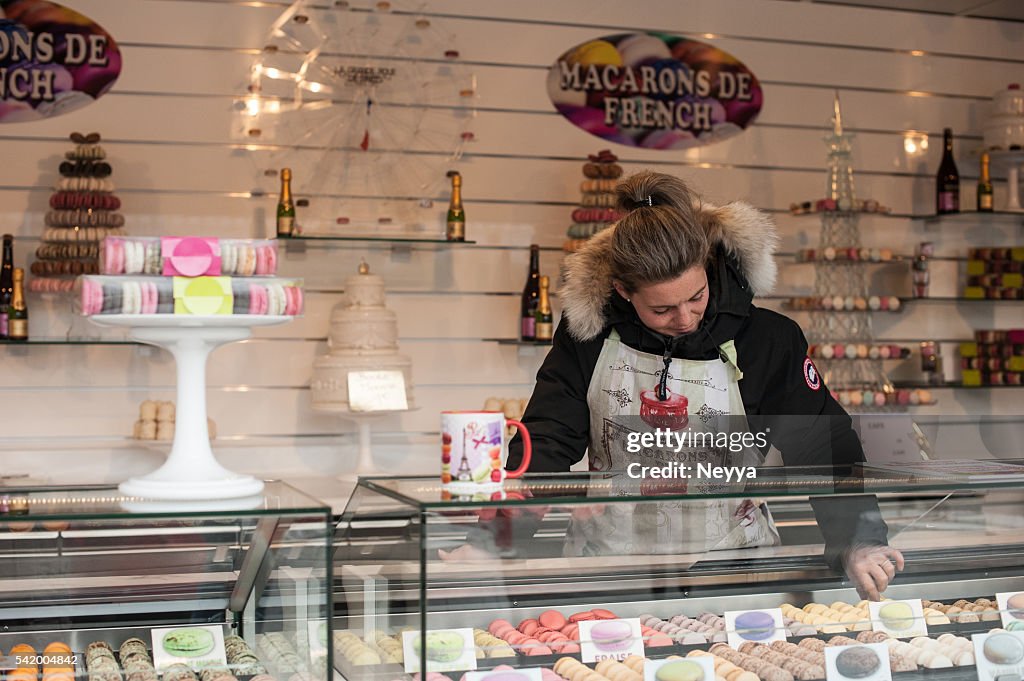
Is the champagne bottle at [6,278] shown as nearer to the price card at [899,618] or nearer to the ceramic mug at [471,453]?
the ceramic mug at [471,453]

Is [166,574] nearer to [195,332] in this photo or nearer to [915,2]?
[195,332]

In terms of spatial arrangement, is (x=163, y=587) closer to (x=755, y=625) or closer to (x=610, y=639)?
(x=610, y=639)

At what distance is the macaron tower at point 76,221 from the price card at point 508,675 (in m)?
2.99

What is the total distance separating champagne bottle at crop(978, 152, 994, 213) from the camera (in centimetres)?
539

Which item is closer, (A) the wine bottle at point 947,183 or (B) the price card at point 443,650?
(B) the price card at point 443,650

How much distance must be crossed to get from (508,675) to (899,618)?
714mm

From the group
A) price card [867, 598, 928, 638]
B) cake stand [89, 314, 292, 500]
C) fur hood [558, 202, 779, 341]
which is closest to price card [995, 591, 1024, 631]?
price card [867, 598, 928, 638]

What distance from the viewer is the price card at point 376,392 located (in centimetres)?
437

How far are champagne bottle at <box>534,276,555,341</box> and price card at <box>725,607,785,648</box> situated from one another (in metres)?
2.90

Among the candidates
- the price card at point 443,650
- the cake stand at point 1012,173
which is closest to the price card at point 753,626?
the price card at point 443,650

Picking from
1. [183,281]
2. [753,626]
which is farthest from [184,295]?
[753,626]

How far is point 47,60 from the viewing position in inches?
179

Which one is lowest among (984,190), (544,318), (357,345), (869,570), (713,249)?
(869,570)

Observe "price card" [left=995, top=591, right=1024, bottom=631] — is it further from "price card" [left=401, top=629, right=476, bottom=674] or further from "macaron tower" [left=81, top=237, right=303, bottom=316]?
"macaron tower" [left=81, top=237, right=303, bottom=316]
